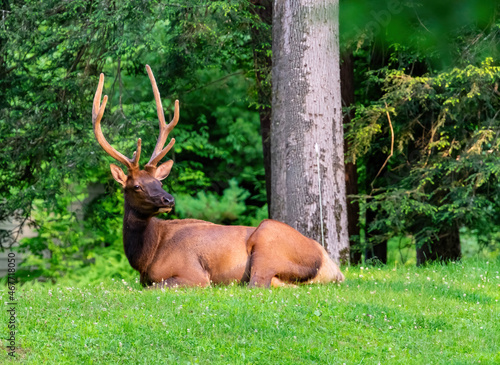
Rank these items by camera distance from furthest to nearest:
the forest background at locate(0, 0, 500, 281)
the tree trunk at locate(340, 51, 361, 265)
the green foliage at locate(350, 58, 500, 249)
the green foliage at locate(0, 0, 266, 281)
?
the tree trunk at locate(340, 51, 361, 265), the green foliage at locate(0, 0, 266, 281), the forest background at locate(0, 0, 500, 281), the green foliage at locate(350, 58, 500, 249)

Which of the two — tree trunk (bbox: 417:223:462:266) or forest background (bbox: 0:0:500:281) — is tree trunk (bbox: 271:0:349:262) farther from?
tree trunk (bbox: 417:223:462:266)

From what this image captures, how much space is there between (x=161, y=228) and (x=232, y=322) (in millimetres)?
2800

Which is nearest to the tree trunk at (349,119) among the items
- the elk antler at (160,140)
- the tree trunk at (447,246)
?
the tree trunk at (447,246)

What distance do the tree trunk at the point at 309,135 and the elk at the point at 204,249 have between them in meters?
1.43

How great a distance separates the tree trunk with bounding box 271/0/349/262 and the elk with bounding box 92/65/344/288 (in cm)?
143

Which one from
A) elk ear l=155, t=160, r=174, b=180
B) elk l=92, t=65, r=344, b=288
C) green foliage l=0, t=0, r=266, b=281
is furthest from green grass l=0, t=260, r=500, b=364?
green foliage l=0, t=0, r=266, b=281

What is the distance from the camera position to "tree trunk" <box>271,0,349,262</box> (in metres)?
9.45

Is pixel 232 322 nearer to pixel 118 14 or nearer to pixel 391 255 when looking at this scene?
pixel 118 14

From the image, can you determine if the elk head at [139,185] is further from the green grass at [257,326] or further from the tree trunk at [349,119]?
the tree trunk at [349,119]

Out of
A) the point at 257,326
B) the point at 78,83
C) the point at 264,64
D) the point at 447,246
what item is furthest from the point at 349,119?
the point at 257,326

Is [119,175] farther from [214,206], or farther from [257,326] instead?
[214,206]

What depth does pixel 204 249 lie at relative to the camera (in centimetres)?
793

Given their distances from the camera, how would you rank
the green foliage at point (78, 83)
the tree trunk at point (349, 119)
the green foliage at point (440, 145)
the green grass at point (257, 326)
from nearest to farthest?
1. the green grass at point (257, 326)
2. the green foliage at point (440, 145)
3. the green foliage at point (78, 83)
4. the tree trunk at point (349, 119)

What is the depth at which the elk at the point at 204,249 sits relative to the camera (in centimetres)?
769
